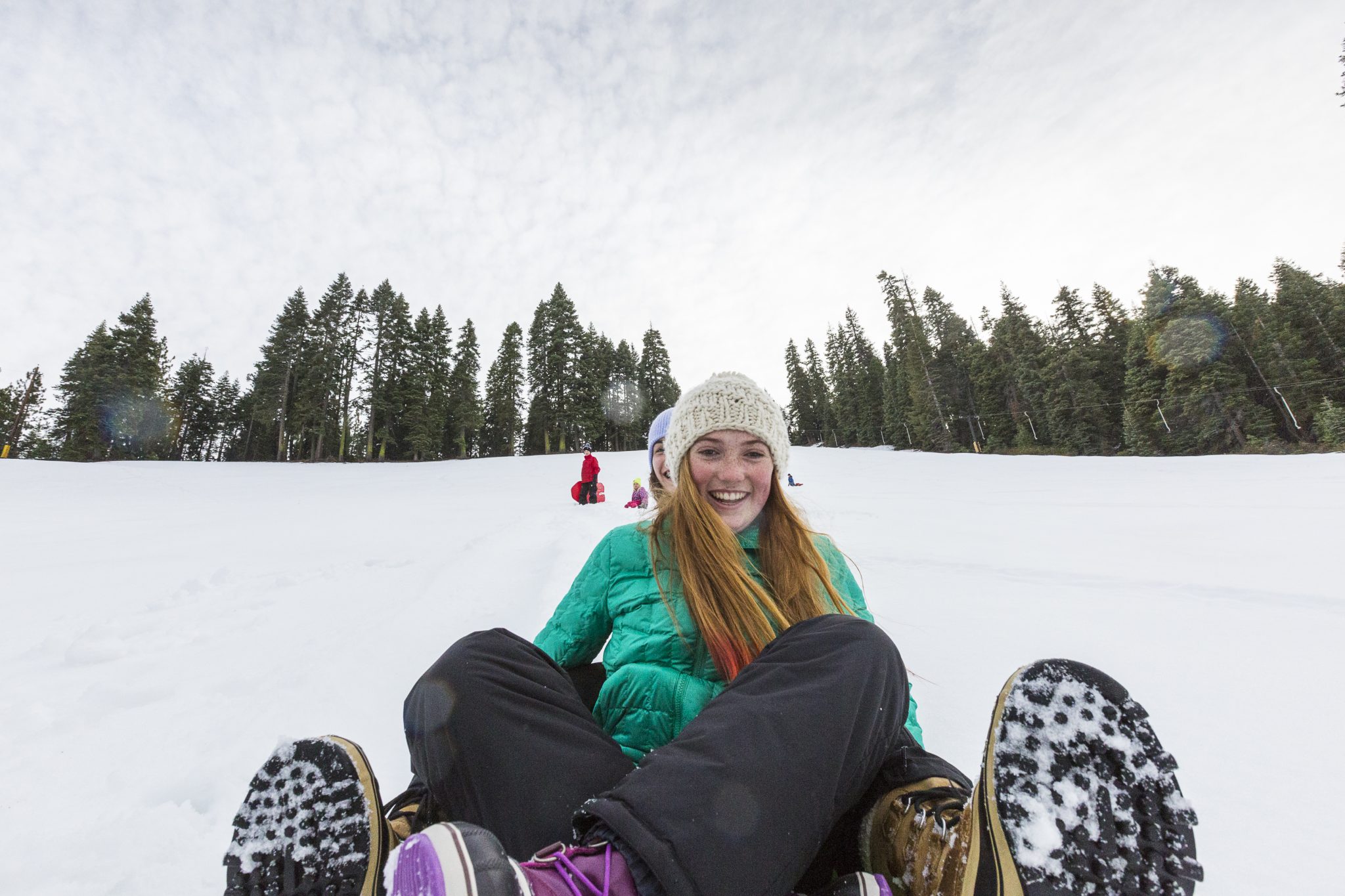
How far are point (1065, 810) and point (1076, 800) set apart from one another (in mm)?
28

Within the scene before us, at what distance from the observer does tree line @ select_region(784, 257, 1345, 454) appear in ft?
74.5

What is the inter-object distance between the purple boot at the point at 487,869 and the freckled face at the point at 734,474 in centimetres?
122

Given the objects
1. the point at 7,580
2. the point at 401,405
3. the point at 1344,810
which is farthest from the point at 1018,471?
the point at 401,405

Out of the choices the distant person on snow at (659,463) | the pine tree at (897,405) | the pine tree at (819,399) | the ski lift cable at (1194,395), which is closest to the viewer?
the distant person on snow at (659,463)

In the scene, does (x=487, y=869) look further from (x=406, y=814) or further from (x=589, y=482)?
(x=589, y=482)

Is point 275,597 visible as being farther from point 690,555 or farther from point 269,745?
point 690,555

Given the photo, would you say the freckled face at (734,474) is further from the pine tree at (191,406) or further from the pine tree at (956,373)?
the pine tree at (191,406)

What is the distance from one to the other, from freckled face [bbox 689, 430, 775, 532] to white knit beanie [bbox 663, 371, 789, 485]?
39 mm

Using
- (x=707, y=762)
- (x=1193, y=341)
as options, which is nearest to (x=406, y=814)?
(x=707, y=762)

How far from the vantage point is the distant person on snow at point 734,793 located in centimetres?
78

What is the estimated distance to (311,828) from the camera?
3.16 ft

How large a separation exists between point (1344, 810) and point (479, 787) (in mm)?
2279

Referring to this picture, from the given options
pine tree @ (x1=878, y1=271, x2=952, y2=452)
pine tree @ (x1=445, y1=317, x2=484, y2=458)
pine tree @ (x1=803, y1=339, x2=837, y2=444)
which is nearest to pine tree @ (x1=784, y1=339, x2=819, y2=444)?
pine tree @ (x1=803, y1=339, x2=837, y2=444)

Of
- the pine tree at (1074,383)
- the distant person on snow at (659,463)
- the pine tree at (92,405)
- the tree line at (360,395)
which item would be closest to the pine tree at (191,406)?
the tree line at (360,395)
